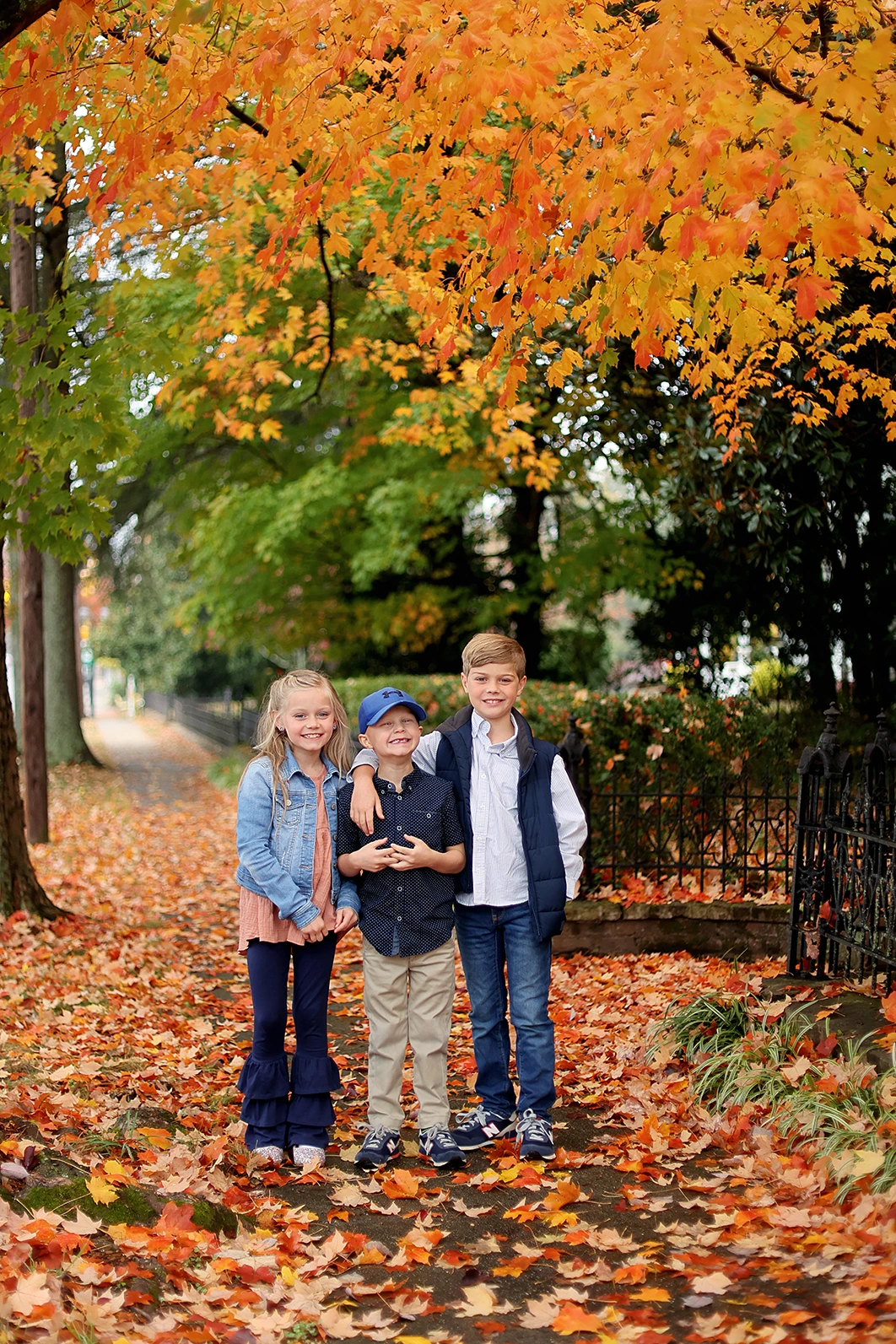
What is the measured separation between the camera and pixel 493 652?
436 centimetres

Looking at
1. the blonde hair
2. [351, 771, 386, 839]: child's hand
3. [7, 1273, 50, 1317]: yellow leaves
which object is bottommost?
[7, 1273, 50, 1317]: yellow leaves

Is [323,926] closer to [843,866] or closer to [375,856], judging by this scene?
[375,856]

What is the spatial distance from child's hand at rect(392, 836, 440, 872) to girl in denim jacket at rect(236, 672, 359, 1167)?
0.84 ft

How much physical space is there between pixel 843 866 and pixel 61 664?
17.6 meters

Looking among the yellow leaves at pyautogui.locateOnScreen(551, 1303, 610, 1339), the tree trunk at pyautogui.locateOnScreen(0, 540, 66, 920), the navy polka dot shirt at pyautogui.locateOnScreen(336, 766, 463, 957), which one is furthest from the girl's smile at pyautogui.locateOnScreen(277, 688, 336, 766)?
the tree trunk at pyautogui.locateOnScreen(0, 540, 66, 920)

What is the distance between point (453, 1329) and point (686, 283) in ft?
13.0

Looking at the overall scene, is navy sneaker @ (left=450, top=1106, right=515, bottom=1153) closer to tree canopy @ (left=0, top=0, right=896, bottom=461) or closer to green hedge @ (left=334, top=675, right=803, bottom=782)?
tree canopy @ (left=0, top=0, right=896, bottom=461)

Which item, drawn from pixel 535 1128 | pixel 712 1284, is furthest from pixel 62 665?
pixel 712 1284

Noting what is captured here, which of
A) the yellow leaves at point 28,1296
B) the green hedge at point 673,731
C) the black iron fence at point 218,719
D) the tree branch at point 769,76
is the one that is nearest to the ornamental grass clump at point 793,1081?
the yellow leaves at point 28,1296

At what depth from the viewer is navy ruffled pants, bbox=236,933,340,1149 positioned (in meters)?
4.36

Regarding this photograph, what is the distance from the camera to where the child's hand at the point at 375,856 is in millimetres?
4215

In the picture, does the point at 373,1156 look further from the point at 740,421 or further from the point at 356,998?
the point at 740,421

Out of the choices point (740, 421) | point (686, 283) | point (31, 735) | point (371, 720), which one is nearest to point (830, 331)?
point (686, 283)

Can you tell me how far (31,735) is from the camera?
39.9ft
